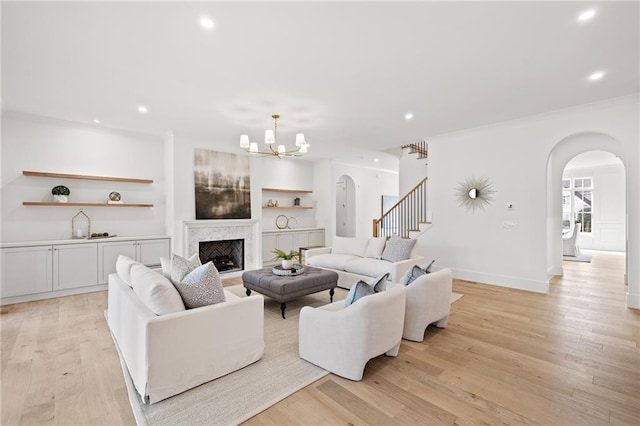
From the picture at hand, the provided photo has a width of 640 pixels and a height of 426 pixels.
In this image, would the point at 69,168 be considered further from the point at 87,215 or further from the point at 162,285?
the point at 162,285

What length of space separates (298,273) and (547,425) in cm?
294

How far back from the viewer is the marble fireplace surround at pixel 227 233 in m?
5.80

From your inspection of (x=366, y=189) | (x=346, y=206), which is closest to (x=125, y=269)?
(x=346, y=206)

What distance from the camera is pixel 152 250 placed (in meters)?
5.48

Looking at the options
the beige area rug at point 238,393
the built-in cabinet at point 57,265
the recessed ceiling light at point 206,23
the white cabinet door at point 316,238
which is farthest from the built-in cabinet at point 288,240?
the recessed ceiling light at point 206,23

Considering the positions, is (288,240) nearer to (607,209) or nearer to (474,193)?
(474,193)

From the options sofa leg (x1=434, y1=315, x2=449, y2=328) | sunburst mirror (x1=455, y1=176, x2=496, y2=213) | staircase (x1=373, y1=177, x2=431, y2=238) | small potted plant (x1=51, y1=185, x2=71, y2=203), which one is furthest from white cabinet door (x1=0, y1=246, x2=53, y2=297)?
sunburst mirror (x1=455, y1=176, x2=496, y2=213)

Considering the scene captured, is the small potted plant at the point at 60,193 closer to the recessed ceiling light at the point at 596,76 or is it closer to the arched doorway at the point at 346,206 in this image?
the arched doorway at the point at 346,206

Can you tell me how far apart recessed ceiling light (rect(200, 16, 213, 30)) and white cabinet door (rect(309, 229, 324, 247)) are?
244 inches

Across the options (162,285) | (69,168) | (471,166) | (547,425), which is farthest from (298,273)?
(69,168)

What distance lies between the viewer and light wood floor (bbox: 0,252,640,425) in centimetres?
196

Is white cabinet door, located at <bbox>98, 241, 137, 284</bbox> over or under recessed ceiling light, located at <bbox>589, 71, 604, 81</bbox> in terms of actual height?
under

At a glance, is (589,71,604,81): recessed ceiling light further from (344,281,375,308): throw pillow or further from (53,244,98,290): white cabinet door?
(53,244,98,290): white cabinet door

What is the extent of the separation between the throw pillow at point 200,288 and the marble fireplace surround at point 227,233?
138 inches
